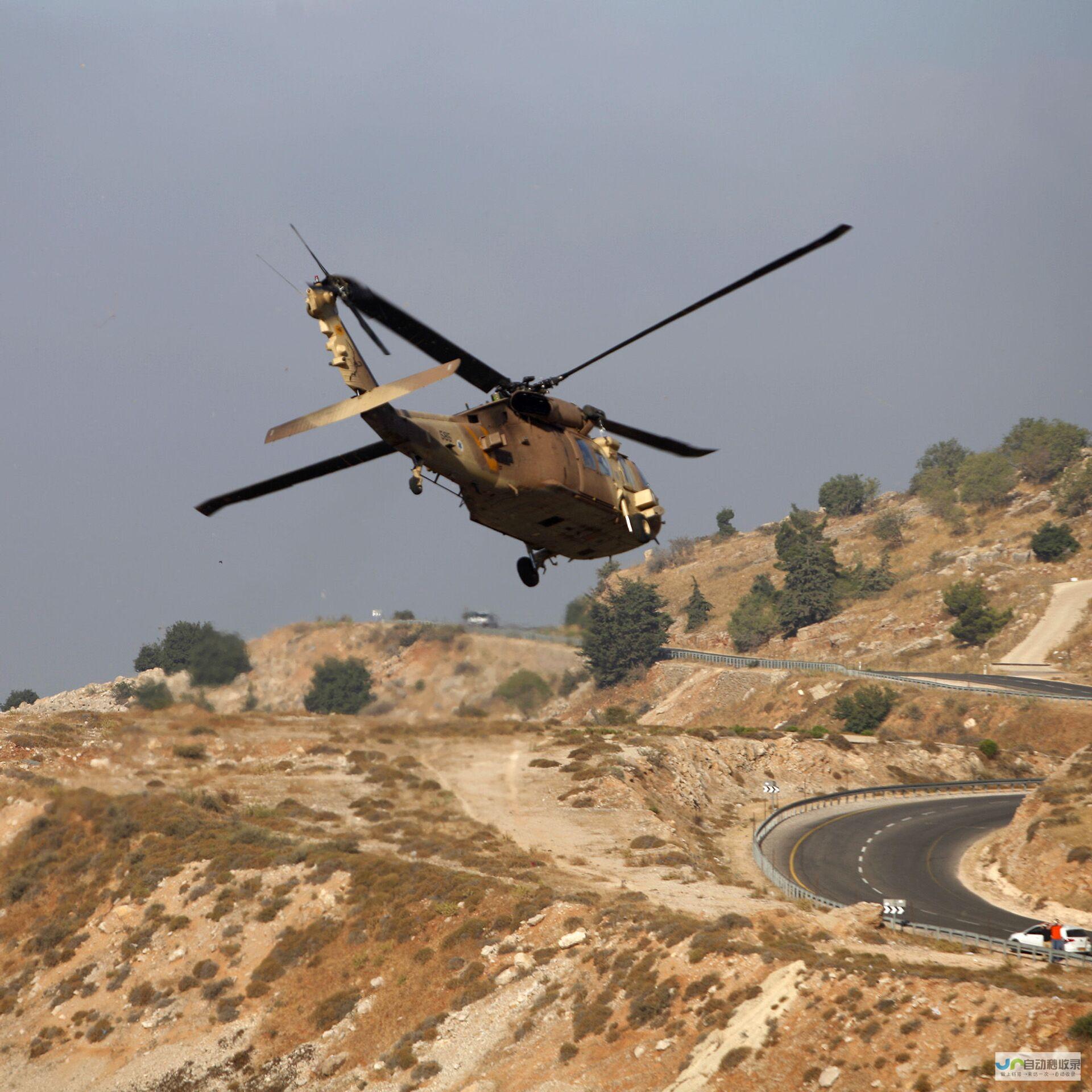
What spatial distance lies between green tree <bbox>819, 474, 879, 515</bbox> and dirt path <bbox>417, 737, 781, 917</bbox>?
12378 centimetres

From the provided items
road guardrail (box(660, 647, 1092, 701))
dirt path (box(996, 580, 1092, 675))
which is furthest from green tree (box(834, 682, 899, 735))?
dirt path (box(996, 580, 1092, 675))

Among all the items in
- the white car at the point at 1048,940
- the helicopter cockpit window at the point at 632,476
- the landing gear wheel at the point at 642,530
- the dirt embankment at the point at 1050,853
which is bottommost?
the dirt embankment at the point at 1050,853

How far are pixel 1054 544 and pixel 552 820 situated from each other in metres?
90.1

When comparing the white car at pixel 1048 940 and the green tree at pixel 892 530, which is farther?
the green tree at pixel 892 530

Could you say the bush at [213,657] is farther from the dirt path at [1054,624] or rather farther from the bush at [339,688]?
the dirt path at [1054,624]

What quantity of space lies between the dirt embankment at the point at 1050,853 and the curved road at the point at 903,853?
1677mm

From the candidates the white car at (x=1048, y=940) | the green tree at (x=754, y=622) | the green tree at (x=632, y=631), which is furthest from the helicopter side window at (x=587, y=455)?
the green tree at (x=754, y=622)

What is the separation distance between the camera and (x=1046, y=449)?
152 m

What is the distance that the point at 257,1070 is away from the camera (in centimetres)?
3475

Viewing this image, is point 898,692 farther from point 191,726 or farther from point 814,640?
point 191,726

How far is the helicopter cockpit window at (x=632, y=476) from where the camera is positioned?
1101 inches

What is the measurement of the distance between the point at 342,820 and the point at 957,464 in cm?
15157

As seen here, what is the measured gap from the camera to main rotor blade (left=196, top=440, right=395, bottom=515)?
23031mm

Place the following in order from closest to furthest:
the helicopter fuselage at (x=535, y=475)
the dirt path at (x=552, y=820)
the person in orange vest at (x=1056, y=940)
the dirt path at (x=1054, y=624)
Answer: the helicopter fuselage at (x=535, y=475)
the person in orange vest at (x=1056, y=940)
the dirt path at (x=552, y=820)
the dirt path at (x=1054, y=624)
